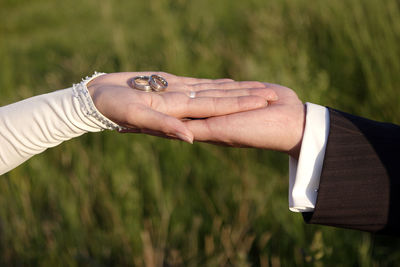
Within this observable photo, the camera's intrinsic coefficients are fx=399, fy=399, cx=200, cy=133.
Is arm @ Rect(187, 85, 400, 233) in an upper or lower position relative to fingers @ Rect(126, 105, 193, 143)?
lower

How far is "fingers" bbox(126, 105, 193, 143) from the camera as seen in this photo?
111cm

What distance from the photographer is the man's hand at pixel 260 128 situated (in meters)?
1.29

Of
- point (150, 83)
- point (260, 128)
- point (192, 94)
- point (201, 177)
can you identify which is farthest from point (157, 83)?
point (201, 177)

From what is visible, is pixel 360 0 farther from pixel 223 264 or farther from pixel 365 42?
pixel 223 264

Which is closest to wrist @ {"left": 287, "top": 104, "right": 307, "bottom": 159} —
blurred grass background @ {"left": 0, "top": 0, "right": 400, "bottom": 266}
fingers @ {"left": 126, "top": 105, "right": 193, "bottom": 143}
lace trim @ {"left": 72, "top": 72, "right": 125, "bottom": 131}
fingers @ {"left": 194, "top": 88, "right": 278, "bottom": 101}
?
fingers @ {"left": 194, "top": 88, "right": 278, "bottom": 101}

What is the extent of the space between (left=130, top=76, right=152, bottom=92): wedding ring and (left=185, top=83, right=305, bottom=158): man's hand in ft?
0.66

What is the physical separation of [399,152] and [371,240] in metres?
0.67

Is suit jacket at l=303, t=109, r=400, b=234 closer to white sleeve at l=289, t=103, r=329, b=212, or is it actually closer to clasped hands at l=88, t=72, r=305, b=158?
white sleeve at l=289, t=103, r=329, b=212

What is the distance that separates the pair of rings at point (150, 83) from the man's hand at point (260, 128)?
18 cm

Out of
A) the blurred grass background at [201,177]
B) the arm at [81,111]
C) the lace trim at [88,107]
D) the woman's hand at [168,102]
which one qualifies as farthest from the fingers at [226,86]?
the blurred grass background at [201,177]

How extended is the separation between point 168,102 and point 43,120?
416 millimetres

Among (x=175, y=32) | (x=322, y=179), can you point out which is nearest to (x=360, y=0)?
(x=175, y=32)

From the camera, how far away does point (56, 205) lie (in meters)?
2.08

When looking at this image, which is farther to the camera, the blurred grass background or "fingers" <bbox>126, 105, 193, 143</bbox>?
the blurred grass background
